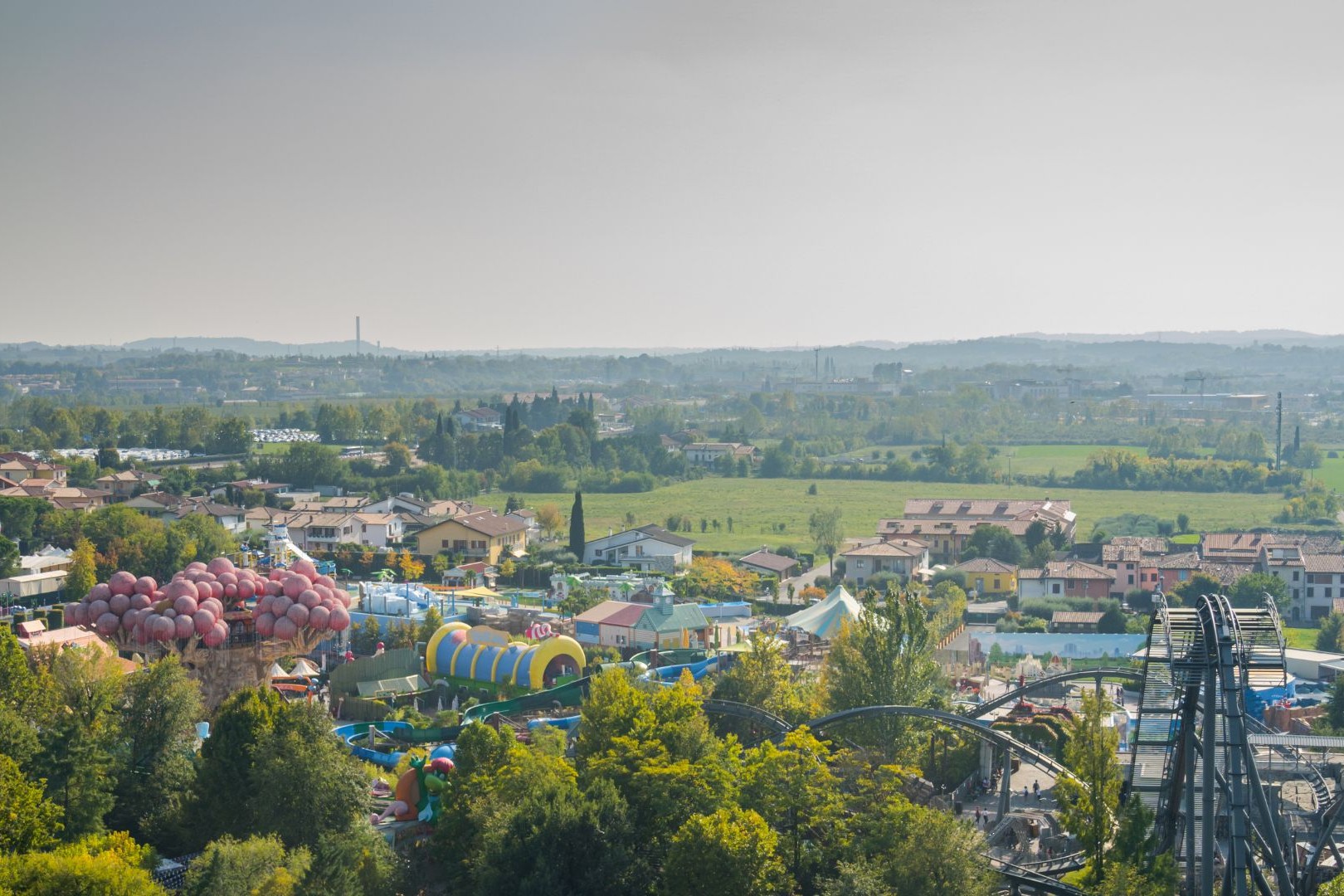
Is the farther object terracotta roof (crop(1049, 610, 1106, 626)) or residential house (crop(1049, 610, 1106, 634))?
terracotta roof (crop(1049, 610, 1106, 626))

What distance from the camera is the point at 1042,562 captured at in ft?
140

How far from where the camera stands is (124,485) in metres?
54.5

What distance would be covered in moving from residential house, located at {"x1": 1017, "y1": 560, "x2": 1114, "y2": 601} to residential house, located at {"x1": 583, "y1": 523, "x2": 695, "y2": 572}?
1070 centimetres

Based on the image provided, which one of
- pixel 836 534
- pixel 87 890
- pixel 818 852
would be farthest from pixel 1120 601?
pixel 87 890

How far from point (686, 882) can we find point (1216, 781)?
5.94 meters

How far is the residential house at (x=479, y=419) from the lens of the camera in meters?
97.2

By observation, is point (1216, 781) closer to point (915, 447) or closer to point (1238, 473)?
point (1238, 473)

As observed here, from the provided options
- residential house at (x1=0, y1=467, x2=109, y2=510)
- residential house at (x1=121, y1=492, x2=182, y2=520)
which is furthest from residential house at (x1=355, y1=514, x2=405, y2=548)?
residential house at (x1=0, y1=467, x2=109, y2=510)

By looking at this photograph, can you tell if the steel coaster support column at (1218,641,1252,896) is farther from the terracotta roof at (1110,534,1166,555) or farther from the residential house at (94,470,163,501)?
the residential house at (94,470,163,501)

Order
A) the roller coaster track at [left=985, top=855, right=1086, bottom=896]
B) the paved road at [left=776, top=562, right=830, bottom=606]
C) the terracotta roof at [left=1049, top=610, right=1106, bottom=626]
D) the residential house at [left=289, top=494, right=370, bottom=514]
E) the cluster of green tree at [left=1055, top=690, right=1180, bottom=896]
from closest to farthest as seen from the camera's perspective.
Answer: the cluster of green tree at [left=1055, top=690, right=1180, bottom=896]
the roller coaster track at [left=985, top=855, right=1086, bottom=896]
the terracotta roof at [left=1049, top=610, right=1106, bottom=626]
the paved road at [left=776, top=562, right=830, bottom=606]
the residential house at [left=289, top=494, right=370, bottom=514]

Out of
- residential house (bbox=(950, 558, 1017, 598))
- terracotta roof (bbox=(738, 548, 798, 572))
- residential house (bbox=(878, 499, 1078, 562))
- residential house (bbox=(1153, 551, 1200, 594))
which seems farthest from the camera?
residential house (bbox=(878, 499, 1078, 562))

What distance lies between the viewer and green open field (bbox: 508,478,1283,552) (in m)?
52.9

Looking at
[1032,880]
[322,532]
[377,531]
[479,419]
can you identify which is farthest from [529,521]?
[479,419]

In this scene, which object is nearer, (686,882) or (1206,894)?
(1206,894)
